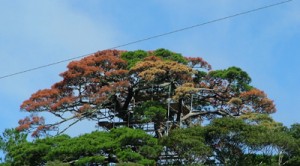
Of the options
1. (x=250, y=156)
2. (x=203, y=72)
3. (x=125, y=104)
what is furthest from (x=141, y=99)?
(x=250, y=156)

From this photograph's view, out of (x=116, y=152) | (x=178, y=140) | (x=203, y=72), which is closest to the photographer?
(x=178, y=140)

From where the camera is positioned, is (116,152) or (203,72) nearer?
(116,152)

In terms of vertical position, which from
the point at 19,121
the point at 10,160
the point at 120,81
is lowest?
the point at 10,160

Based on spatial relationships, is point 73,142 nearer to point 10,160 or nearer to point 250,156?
point 10,160

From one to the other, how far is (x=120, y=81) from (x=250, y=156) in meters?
4.46

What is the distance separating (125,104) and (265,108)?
157 inches

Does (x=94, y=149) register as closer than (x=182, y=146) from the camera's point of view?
No

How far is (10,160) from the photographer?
1523 cm

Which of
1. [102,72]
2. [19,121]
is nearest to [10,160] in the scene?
[19,121]

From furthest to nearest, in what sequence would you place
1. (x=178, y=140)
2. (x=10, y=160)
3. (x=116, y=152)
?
(x=10, y=160), (x=116, y=152), (x=178, y=140)

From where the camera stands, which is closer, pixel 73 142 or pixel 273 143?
pixel 273 143

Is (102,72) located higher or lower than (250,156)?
higher

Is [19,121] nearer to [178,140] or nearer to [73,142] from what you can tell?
[73,142]

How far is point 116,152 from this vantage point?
529 inches
